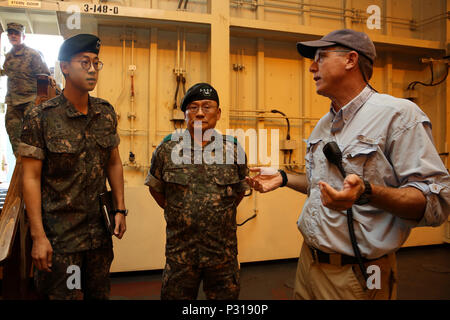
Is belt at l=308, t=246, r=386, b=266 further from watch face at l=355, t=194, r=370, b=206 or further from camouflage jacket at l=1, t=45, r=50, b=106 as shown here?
camouflage jacket at l=1, t=45, r=50, b=106

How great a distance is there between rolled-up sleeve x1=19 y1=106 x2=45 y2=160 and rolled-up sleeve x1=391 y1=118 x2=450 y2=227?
→ 4.87ft

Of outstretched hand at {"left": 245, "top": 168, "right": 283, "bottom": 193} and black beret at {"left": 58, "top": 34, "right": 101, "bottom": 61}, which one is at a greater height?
black beret at {"left": 58, "top": 34, "right": 101, "bottom": 61}

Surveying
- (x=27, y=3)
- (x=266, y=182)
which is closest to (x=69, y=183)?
(x=266, y=182)

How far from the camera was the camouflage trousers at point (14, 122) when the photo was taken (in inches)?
114

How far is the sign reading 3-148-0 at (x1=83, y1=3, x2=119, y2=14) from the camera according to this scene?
277 centimetres

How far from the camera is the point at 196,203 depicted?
5.03 feet

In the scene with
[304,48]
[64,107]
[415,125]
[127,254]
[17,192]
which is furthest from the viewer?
[127,254]

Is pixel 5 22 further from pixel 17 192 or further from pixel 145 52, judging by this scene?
pixel 17 192

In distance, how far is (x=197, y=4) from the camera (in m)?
3.38

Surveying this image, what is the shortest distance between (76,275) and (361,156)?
4.44 ft

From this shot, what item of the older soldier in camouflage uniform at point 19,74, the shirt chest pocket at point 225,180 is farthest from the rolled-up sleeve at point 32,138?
the older soldier in camouflage uniform at point 19,74

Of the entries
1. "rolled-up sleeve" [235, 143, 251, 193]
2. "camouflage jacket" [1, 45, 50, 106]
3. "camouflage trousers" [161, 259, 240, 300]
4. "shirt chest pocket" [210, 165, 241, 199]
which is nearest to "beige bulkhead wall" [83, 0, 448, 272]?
"camouflage jacket" [1, 45, 50, 106]

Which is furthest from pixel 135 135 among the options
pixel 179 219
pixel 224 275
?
pixel 224 275

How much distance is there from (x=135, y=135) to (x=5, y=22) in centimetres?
196
